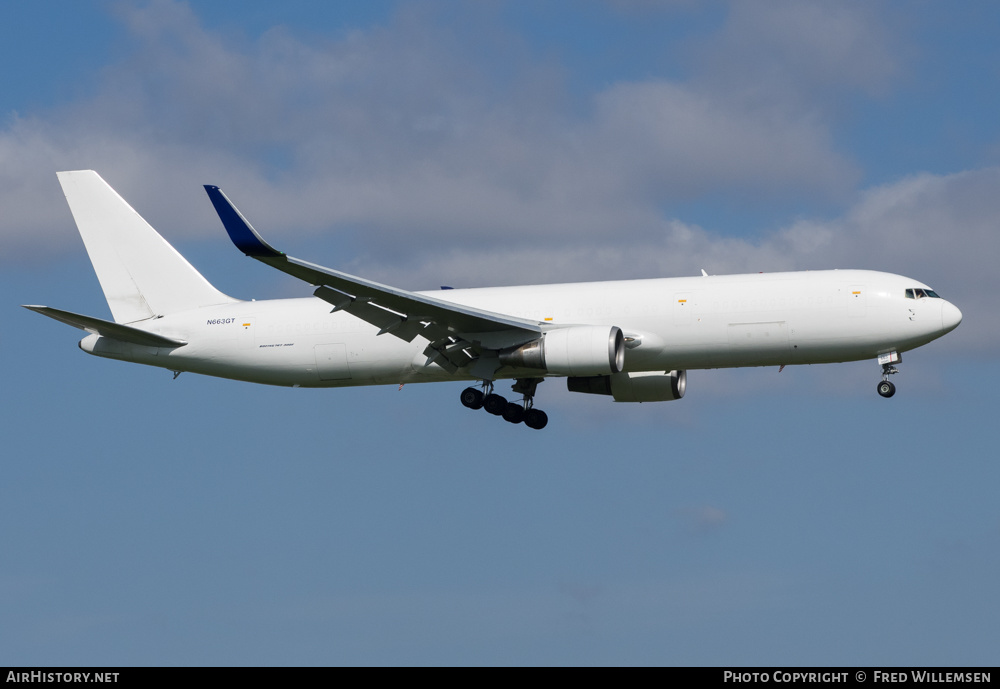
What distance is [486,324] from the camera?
40.4 meters

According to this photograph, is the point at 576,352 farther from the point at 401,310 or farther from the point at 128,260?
the point at 128,260

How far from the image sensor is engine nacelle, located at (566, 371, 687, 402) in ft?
148

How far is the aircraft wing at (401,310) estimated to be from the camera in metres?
35.4

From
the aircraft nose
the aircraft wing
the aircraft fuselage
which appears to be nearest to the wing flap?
the aircraft wing

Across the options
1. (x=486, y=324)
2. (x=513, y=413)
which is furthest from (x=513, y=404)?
(x=486, y=324)

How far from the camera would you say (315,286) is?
38.6m

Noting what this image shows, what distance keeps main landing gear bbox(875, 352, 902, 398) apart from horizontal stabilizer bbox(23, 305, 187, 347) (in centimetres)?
2386

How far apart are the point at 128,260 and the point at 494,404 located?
595 inches

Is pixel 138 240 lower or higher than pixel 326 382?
higher

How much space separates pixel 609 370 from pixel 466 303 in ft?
20.8

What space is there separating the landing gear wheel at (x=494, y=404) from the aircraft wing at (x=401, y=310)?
71.7 inches

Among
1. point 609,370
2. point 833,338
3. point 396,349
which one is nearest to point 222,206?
point 396,349

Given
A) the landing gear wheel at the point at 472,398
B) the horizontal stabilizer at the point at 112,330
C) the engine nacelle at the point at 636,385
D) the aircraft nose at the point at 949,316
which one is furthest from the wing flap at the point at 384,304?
the aircraft nose at the point at 949,316
